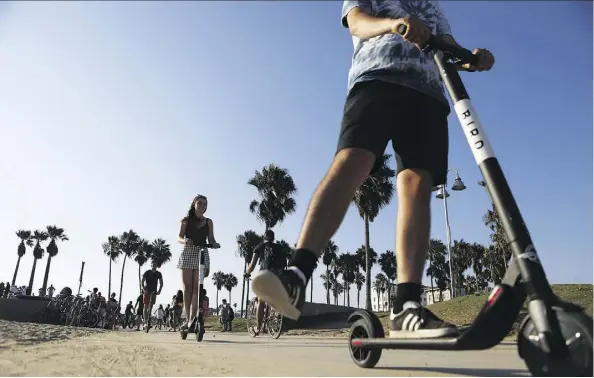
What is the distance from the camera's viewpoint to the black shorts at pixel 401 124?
215 cm

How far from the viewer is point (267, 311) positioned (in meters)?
8.12

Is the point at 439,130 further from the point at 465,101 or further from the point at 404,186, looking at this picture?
the point at 465,101

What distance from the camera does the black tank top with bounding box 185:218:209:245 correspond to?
242 inches

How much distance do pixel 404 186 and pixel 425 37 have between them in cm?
82

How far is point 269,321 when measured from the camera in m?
7.99

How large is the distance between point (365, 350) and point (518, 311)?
1.05m

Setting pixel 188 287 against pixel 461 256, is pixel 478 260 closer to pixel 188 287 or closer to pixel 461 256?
pixel 461 256

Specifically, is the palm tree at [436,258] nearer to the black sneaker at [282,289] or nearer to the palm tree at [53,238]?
the palm tree at [53,238]

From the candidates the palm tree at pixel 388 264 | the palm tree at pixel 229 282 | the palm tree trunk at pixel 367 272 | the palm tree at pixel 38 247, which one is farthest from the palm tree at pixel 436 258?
the palm tree at pixel 38 247

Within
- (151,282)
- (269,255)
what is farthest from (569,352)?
(151,282)

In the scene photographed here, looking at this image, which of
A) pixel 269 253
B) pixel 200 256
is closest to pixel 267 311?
pixel 269 253

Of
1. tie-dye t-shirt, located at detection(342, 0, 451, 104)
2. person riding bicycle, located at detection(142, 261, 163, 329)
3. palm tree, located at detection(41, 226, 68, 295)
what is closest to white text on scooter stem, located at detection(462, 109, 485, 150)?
tie-dye t-shirt, located at detection(342, 0, 451, 104)

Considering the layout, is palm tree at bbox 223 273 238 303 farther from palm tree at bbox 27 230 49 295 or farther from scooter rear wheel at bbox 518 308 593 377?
scooter rear wheel at bbox 518 308 593 377

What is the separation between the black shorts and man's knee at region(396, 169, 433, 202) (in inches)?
1.2
